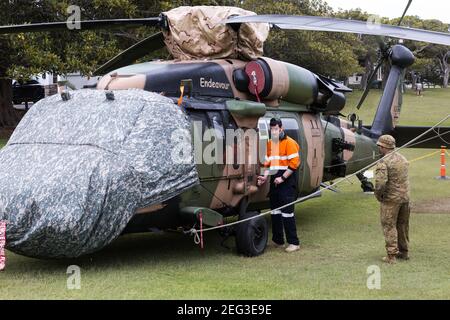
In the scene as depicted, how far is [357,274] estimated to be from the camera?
7328 mm

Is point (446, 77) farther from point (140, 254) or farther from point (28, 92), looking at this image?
point (140, 254)

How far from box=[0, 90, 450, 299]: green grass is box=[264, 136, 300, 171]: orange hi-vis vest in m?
1.19

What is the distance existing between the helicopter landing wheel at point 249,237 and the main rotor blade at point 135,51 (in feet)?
10.2

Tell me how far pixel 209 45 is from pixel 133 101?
1.89m

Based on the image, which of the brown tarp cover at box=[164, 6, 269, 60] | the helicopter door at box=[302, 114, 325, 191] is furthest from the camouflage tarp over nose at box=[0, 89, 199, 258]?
the helicopter door at box=[302, 114, 325, 191]

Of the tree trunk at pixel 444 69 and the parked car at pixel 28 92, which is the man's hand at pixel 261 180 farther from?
the tree trunk at pixel 444 69

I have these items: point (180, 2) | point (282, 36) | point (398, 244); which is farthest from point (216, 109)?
point (282, 36)

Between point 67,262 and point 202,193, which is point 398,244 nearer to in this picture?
point 202,193

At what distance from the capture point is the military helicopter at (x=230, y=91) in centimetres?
755

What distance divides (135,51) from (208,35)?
159 cm

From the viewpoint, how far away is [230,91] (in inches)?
349

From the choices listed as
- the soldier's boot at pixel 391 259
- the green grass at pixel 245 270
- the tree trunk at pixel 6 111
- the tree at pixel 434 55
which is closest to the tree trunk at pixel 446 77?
the tree at pixel 434 55

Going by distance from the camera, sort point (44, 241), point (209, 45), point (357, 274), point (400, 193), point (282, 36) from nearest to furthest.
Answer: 1. point (44, 241)
2. point (357, 274)
3. point (400, 193)
4. point (209, 45)
5. point (282, 36)

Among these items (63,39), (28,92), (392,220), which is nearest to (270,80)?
(392,220)
